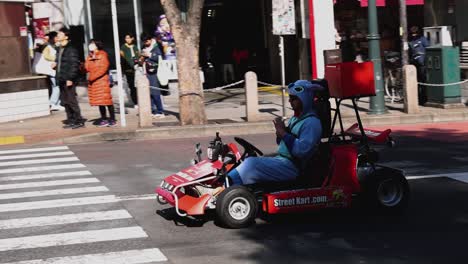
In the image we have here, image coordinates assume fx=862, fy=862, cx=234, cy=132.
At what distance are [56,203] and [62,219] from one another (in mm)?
985

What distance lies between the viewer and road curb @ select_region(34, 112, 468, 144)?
54.5ft

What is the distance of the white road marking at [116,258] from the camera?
7434mm

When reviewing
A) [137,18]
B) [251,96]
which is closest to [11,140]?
[251,96]

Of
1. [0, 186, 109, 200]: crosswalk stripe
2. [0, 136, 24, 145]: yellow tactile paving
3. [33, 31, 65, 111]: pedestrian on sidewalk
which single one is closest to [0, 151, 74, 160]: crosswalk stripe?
[0, 136, 24, 145]: yellow tactile paving

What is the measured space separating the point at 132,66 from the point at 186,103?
3407mm

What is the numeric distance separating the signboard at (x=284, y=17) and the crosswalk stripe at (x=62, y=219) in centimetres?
899

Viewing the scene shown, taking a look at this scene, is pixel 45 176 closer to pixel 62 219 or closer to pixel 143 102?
Answer: pixel 62 219

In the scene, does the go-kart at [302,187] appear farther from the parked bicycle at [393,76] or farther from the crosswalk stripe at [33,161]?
the parked bicycle at [393,76]

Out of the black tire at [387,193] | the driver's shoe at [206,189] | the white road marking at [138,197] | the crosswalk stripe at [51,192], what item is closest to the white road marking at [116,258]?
the driver's shoe at [206,189]

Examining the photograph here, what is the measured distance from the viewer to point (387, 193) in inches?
356

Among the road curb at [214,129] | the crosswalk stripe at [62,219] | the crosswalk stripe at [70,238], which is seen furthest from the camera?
the road curb at [214,129]

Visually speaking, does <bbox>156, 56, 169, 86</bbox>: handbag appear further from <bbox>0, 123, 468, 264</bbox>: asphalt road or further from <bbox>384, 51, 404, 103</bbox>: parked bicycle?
<bbox>0, 123, 468, 264</bbox>: asphalt road

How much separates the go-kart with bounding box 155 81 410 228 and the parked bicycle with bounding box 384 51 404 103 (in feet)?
38.3

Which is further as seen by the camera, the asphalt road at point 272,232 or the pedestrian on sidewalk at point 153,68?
the pedestrian on sidewalk at point 153,68
